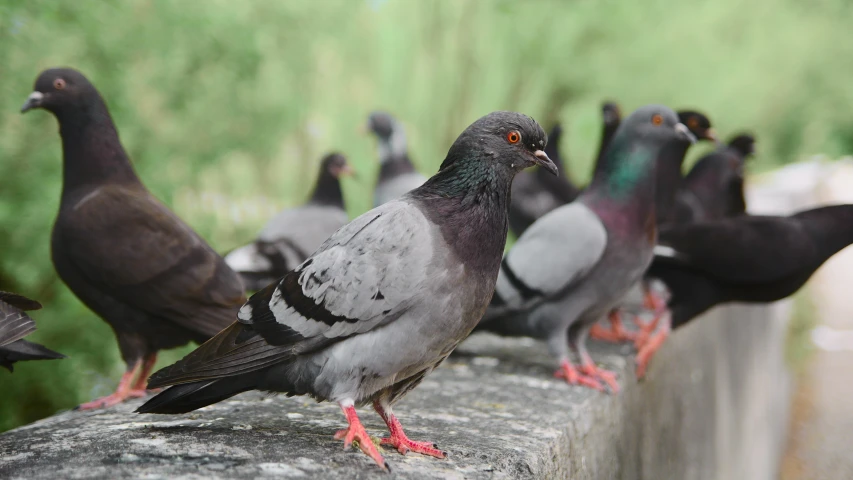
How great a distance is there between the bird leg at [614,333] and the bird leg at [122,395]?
9.21 ft

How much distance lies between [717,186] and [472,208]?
4798 millimetres

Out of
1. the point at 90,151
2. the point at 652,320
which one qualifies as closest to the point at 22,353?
the point at 90,151

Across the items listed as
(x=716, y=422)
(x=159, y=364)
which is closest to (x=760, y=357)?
(x=716, y=422)

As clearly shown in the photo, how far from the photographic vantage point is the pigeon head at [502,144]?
262 centimetres

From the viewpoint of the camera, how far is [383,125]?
716 cm

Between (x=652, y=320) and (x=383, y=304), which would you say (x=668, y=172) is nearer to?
(x=652, y=320)

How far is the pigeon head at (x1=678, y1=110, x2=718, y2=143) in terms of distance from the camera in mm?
5289

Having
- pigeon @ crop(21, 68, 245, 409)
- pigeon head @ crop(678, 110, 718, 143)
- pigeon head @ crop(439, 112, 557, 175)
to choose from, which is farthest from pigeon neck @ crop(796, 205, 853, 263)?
pigeon @ crop(21, 68, 245, 409)

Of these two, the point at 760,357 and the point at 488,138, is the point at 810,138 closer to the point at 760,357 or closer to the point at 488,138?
the point at 760,357

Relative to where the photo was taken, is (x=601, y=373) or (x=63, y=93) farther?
(x=601, y=373)

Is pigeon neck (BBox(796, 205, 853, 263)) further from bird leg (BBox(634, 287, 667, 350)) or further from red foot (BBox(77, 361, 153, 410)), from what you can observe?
red foot (BBox(77, 361, 153, 410))

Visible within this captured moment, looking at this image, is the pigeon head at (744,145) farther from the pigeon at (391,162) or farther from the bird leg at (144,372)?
the bird leg at (144,372)

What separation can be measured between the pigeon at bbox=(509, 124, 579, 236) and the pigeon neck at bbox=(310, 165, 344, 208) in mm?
1378

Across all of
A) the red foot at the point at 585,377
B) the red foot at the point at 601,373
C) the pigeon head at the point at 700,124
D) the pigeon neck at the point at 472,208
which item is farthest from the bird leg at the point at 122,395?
the pigeon head at the point at 700,124
